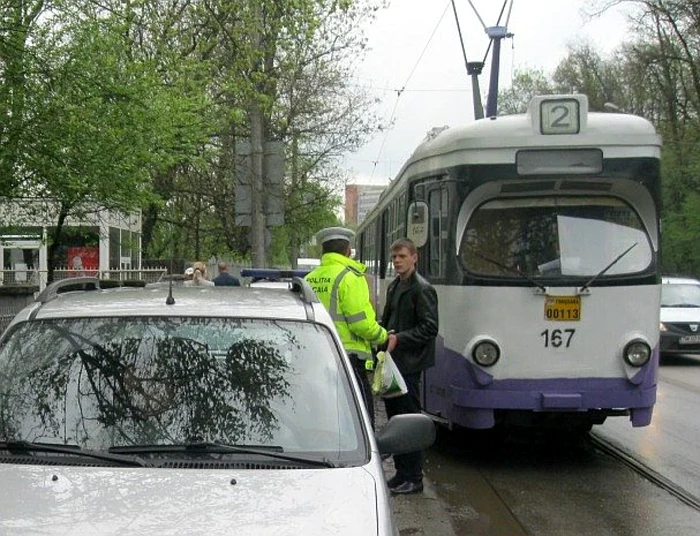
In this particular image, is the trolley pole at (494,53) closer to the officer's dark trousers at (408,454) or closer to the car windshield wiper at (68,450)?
the officer's dark trousers at (408,454)

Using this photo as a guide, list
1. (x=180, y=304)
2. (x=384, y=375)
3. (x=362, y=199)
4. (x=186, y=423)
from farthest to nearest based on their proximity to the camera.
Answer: (x=362, y=199) < (x=384, y=375) < (x=180, y=304) < (x=186, y=423)

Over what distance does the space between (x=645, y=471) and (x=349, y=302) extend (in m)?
3.08

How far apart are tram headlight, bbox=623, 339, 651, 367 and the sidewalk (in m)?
1.91

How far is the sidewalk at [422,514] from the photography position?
20.2 ft

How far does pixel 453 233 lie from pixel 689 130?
36674 mm

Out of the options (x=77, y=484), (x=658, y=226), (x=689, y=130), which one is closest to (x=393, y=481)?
(x=658, y=226)

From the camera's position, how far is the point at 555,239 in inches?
312

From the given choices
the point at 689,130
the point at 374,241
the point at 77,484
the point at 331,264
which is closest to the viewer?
the point at 77,484

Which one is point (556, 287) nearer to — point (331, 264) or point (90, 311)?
point (331, 264)

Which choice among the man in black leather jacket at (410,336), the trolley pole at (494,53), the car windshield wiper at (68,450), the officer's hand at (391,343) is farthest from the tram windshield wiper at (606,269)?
the trolley pole at (494,53)

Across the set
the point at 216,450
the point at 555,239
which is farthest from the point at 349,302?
the point at 216,450

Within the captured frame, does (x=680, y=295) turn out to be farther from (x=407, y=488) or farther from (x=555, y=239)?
(x=407, y=488)

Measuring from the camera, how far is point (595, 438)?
9516mm

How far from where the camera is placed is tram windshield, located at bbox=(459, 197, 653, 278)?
788 cm
